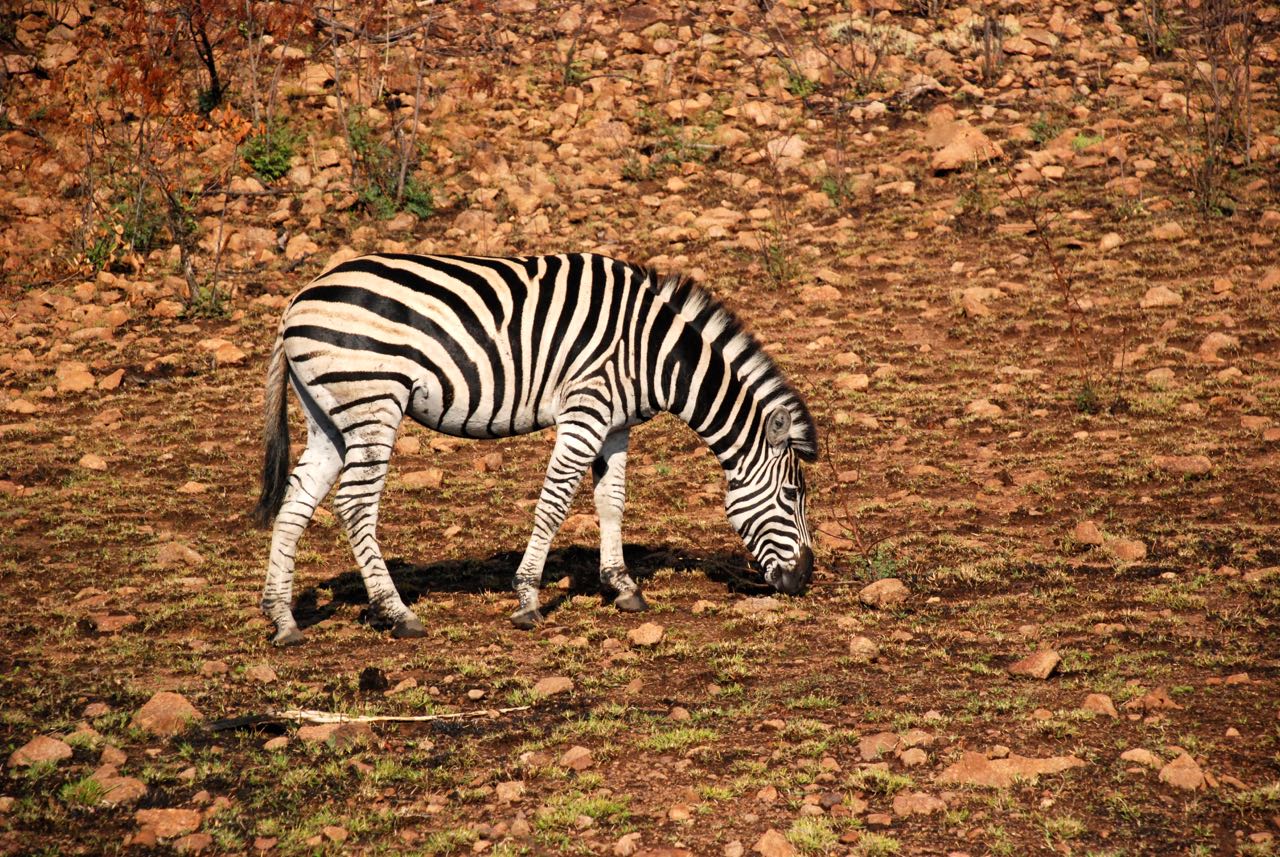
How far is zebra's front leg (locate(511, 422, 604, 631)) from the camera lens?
724 centimetres

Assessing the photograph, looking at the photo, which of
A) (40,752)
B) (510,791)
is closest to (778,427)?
(510,791)

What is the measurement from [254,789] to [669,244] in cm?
896

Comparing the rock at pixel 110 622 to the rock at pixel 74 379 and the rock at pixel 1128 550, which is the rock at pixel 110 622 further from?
the rock at pixel 1128 550

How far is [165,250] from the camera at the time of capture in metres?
13.6

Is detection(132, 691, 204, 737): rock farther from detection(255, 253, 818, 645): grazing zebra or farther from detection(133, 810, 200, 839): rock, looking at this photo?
detection(255, 253, 818, 645): grazing zebra

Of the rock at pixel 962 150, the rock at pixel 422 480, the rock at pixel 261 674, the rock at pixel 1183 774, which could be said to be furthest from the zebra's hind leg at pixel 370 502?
the rock at pixel 962 150

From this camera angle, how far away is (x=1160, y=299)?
1140 centimetres

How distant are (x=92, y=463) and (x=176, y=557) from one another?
2.19 meters

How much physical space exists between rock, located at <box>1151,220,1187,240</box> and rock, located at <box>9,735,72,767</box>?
10.9 meters

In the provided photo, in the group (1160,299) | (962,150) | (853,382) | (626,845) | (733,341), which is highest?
(962,150)

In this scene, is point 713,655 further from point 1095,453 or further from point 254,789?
point 1095,453

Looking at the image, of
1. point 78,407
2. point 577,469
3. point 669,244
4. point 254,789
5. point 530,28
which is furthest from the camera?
point 530,28

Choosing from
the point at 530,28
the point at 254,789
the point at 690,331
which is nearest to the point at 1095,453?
the point at 690,331

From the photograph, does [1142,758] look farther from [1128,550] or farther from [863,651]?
[1128,550]
